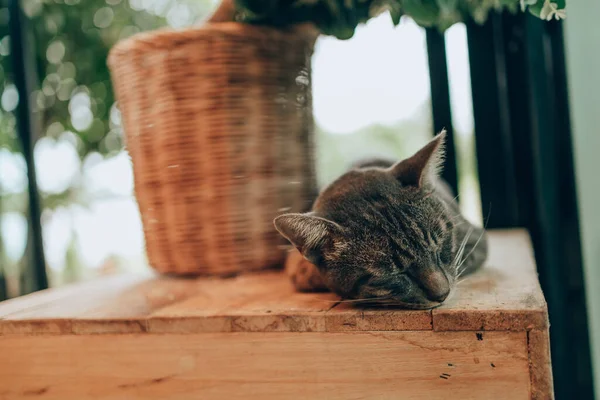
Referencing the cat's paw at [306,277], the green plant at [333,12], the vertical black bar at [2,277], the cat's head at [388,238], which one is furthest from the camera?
the vertical black bar at [2,277]

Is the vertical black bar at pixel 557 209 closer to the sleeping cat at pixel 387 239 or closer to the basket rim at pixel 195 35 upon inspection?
the sleeping cat at pixel 387 239

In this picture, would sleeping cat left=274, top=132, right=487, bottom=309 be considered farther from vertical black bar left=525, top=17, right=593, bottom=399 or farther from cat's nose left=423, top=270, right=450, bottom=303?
vertical black bar left=525, top=17, right=593, bottom=399

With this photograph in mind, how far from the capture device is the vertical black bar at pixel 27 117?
1.57m

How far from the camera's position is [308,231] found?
809 mm

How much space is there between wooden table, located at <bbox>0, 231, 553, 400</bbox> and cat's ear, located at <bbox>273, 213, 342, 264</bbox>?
91mm

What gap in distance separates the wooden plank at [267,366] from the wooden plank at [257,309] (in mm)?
17

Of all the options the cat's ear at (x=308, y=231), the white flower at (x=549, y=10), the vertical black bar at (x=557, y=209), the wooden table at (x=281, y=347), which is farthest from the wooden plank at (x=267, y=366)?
the vertical black bar at (x=557, y=209)

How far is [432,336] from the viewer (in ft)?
2.36

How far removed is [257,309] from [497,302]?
1.21 ft

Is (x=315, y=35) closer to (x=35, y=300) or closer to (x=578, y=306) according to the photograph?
(x=35, y=300)

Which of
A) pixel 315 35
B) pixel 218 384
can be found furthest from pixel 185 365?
pixel 315 35

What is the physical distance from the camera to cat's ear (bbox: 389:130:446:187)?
857mm

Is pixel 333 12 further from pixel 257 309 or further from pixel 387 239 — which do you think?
pixel 257 309

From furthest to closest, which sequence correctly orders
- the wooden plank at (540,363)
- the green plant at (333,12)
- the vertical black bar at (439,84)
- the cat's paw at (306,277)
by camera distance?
1. the vertical black bar at (439,84)
2. the green plant at (333,12)
3. the cat's paw at (306,277)
4. the wooden plank at (540,363)
